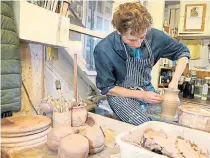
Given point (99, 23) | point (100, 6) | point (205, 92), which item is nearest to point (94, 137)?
point (99, 23)

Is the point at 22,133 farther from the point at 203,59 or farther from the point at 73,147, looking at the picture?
the point at 203,59

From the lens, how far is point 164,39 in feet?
5.19

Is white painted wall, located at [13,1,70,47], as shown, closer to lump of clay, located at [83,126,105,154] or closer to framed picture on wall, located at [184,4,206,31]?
lump of clay, located at [83,126,105,154]

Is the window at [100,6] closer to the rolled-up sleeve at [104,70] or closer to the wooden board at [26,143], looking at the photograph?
the rolled-up sleeve at [104,70]

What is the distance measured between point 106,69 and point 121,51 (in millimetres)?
183

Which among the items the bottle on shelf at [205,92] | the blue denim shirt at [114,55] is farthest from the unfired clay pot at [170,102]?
the bottle on shelf at [205,92]

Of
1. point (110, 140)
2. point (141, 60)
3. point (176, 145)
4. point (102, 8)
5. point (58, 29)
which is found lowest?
point (110, 140)

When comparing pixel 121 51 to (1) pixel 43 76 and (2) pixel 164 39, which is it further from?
(1) pixel 43 76

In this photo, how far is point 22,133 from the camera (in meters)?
0.84

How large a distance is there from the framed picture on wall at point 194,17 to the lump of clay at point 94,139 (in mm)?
2842

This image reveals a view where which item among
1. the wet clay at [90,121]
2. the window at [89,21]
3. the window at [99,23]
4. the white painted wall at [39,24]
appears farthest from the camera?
the window at [99,23]

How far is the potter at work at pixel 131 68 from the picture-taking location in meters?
1.43

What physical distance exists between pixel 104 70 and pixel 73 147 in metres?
0.84

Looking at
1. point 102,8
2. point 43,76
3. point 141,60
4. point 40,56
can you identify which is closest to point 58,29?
point 40,56
